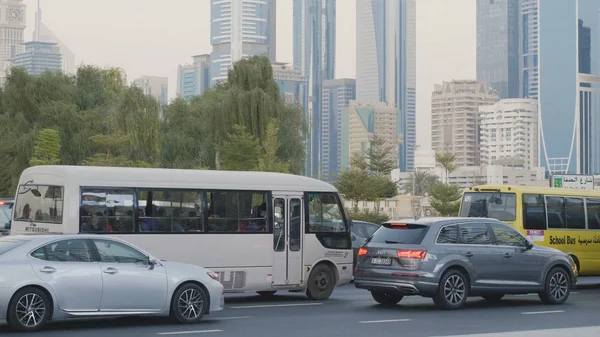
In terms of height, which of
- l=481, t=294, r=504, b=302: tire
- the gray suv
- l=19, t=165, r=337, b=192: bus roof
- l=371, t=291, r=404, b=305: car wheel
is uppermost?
l=19, t=165, r=337, b=192: bus roof

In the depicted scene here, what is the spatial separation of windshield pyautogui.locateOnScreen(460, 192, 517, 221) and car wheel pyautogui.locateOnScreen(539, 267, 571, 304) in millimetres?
4817

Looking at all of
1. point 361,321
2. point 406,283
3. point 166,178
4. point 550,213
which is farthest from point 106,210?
point 550,213

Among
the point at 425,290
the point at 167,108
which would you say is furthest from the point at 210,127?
the point at 425,290

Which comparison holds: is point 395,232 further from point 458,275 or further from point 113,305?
point 113,305

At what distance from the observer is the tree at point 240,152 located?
50.6 meters

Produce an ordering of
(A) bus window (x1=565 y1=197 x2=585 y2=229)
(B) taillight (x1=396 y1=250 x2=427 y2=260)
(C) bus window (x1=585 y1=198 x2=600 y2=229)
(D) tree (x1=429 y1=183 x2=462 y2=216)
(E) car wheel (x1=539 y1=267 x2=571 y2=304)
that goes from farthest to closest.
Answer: (D) tree (x1=429 y1=183 x2=462 y2=216), (C) bus window (x1=585 y1=198 x2=600 y2=229), (A) bus window (x1=565 y1=197 x2=585 y2=229), (E) car wheel (x1=539 y1=267 x2=571 y2=304), (B) taillight (x1=396 y1=250 x2=427 y2=260)

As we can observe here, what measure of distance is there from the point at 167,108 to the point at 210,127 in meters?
3.38

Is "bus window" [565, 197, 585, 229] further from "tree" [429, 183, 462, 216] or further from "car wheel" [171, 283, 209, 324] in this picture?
"tree" [429, 183, 462, 216]

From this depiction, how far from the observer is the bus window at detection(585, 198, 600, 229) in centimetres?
2669

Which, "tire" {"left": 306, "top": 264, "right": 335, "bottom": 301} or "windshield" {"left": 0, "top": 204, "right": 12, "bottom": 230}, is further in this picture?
"windshield" {"left": 0, "top": 204, "right": 12, "bottom": 230}

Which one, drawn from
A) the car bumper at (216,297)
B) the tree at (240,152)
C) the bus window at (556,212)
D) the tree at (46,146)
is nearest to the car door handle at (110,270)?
the car bumper at (216,297)

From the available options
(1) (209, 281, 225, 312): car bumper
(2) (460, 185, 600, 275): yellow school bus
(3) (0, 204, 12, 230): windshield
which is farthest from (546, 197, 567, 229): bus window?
(3) (0, 204, 12, 230): windshield

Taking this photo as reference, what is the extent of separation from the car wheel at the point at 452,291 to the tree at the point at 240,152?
31582mm

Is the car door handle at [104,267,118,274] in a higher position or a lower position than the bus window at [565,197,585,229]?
lower
